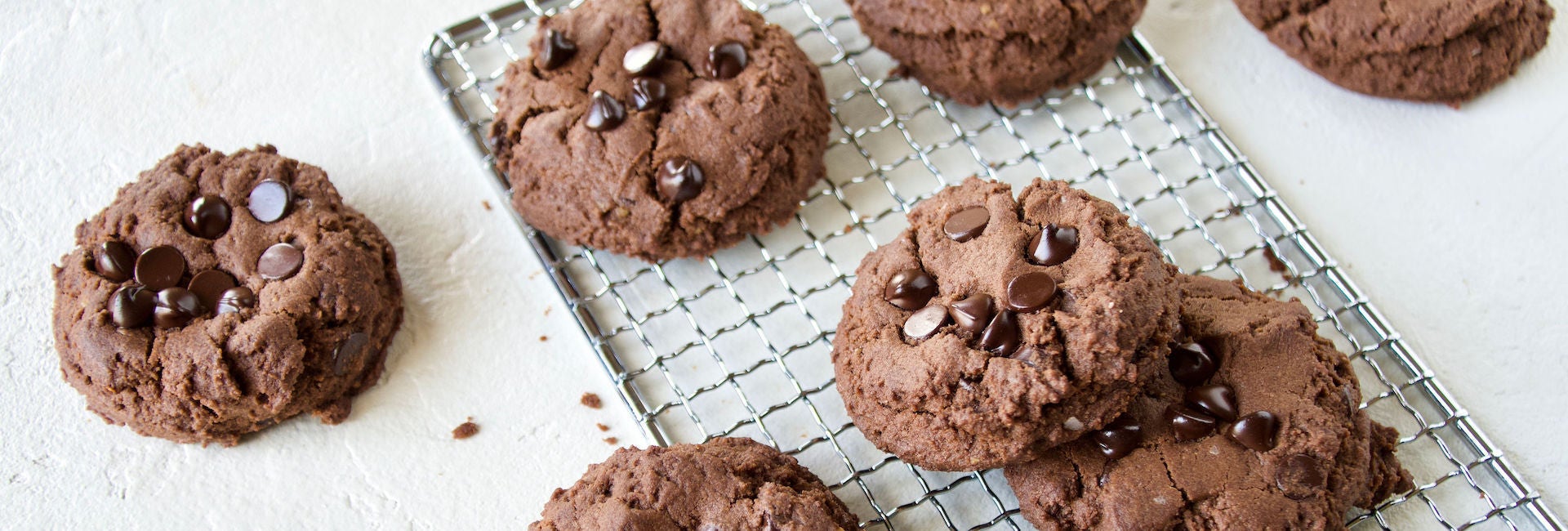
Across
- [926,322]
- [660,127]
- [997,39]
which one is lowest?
[926,322]

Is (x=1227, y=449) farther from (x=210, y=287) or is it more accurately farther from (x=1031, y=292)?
(x=210, y=287)

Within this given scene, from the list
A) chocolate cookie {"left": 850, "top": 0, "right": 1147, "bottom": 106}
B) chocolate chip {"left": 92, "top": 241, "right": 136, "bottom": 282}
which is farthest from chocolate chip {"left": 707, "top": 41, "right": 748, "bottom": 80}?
chocolate chip {"left": 92, "top": 241, "right": 136, "bottom": 282}

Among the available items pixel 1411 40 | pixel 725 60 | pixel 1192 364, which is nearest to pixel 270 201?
pixel 725 60

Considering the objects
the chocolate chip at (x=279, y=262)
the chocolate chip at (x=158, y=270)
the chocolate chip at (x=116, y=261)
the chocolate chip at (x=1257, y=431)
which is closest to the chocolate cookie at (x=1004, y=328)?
the chocolate chip at (x=1257, y=431)

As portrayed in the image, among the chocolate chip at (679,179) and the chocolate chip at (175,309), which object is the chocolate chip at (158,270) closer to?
the chocolate chip at (175,309)

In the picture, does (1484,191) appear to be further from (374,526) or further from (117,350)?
(117,350)

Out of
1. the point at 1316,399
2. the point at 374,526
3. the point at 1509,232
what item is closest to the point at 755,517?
the point at 374,526
